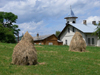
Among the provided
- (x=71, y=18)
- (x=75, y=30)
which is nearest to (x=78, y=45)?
(x=75, y=30)

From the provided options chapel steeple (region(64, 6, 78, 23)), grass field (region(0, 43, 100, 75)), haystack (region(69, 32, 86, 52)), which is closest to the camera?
grass field (region(0, 43, 100, 75))

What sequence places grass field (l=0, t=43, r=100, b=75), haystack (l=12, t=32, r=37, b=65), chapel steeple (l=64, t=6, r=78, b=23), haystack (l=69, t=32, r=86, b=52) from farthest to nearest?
1. chapel steeple (l=64, t=6, r=78, b=23)
2. haystack (l=69, t=32, r=86, b=52)
3. haystack (l=12, t=32, r=37, b=65)
4. grass field (l=0, t=43, r=100, b=75)

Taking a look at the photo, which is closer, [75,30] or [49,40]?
[75,30]

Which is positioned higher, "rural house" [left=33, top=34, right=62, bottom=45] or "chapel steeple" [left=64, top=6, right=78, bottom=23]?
"chapel steeple" [left=64, top=6, right=78, bottom=23]

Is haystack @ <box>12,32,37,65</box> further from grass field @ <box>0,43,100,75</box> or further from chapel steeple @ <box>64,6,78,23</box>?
chapel steeple @ <box>64,6,78,23</box>

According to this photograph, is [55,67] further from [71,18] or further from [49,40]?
[71,18]

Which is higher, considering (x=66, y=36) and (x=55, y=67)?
(x=66, y=36)

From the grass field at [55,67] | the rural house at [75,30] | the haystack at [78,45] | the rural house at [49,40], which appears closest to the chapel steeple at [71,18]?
the rural house at [75,30]

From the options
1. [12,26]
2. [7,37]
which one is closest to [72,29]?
Result: [7,37]

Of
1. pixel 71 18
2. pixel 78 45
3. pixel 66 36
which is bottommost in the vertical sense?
pixel 78 45

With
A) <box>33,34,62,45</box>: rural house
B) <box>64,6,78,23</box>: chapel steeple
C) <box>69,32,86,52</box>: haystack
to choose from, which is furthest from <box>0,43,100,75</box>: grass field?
<box>64,6,78,23</box>: chapel steeple

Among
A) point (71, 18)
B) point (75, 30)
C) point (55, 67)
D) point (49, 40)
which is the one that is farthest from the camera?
point (49, 40)

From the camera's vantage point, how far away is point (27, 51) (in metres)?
10.6

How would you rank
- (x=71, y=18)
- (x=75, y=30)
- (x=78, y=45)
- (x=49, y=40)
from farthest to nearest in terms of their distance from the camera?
(x=49, y=40) < (x=71, y=18) < (x=75, y=30) < (x=78, y=45)
